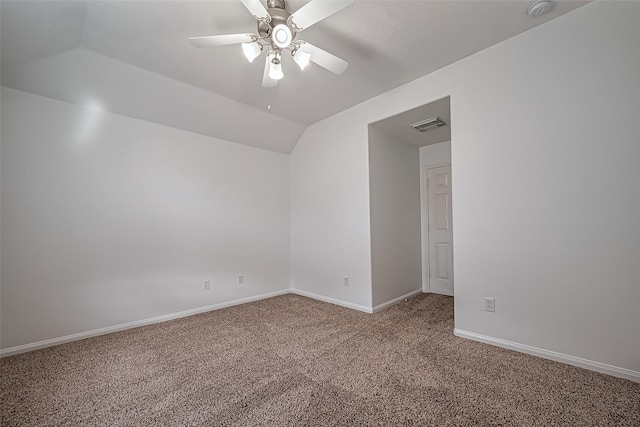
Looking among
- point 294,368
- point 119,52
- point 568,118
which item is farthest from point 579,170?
point 119,52

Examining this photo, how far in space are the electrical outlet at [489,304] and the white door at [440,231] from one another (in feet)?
5.44

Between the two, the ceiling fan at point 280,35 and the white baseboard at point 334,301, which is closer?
the ceiling fan at point 280,35

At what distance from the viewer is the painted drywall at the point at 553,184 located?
1769mm

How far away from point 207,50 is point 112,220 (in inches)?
80.8

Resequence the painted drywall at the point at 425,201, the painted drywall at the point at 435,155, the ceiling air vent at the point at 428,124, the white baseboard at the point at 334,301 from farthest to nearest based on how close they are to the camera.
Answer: the painted drywall at the point at 425,201, the painted drywall at the point at 435,155, the white baseboard at the point at 334,301, the ceiling air vent at the point at 428,124

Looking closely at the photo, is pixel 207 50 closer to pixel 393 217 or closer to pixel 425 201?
pixel 393 217

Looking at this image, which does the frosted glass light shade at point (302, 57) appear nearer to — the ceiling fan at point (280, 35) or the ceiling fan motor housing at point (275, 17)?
the ceiling fan at point (280, 35)

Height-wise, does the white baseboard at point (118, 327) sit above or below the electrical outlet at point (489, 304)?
below

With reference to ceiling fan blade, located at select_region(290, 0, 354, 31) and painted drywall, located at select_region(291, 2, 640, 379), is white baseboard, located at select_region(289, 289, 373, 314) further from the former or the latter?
ceiling fan blade, located at select_region(290, 0, 354, 31)

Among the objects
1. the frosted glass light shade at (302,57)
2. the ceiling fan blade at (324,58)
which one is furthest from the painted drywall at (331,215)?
the frosted glass light shade at (302,57)

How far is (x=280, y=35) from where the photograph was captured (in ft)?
5.44

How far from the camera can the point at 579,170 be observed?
75.1 inches

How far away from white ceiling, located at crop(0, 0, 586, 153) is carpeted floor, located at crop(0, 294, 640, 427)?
251cm

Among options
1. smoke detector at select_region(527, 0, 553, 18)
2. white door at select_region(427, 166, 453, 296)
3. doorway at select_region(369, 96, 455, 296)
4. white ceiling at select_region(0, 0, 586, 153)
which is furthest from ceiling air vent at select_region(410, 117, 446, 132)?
smoke detector at select_region(527, 0, 553, 18)
